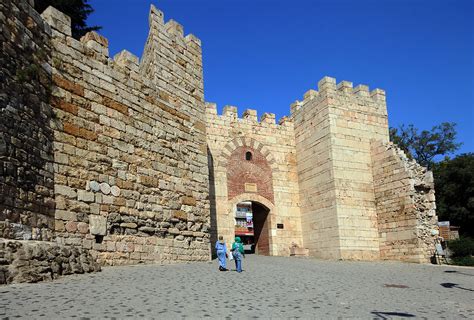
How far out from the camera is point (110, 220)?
30.9 ft

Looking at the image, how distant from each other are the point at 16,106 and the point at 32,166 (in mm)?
1012

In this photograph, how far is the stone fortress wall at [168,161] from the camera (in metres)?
7.89

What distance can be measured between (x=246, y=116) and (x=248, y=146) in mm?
1324

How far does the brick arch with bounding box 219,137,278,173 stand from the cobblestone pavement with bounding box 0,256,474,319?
8.35 m

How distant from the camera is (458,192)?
32.0 metres

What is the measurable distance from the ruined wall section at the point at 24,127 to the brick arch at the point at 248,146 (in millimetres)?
10378

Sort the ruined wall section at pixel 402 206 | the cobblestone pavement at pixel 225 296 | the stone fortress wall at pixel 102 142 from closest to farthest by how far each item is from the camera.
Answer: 1. the cobblestone pavement at pixel 225 296
2. the stone fortress wall at pixel 102 142
3. the ruined wall section at pixel 402 206

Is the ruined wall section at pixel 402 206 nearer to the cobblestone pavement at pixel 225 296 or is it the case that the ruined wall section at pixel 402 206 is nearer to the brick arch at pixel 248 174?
the brick arch at pixel 248 174

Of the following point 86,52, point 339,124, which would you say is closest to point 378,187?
point 339,124

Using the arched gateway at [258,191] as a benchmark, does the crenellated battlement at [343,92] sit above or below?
above

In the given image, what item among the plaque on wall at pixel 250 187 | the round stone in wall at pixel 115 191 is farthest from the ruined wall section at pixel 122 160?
the plaque on wall at pixel 250 187

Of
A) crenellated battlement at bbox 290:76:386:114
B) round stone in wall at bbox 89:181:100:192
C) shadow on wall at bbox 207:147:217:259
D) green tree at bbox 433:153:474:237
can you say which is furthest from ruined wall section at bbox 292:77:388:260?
green tree at bbox 433:153:474:237

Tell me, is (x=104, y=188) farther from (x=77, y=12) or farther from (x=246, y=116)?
(x=77, y=12)

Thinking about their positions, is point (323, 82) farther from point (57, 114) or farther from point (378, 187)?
point (57, 114)
